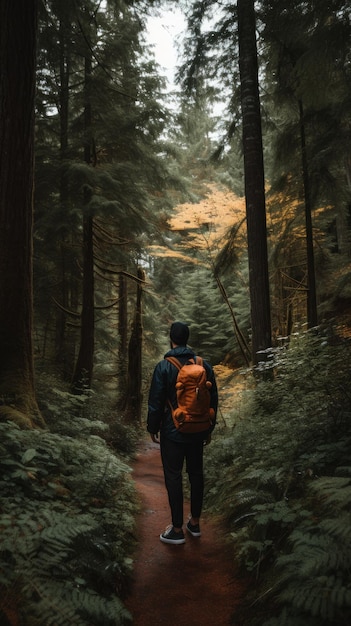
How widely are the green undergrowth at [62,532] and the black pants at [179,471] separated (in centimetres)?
53

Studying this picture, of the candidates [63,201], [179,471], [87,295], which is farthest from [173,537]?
[63,201]

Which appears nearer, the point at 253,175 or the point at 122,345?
the point at 253,175

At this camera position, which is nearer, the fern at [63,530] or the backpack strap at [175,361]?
the fern at [63,530]

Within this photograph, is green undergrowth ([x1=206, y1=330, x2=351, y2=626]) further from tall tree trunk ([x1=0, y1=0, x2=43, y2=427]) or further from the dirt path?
tall tree trunk ([x1=0, y1=0, x2=43, y2=427])

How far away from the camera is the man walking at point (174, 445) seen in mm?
4074

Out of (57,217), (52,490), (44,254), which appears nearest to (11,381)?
(52,490)

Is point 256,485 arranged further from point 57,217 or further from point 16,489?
point 57,217

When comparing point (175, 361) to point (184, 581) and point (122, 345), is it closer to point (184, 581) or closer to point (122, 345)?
point (184, 581)

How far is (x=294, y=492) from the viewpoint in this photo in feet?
11.3

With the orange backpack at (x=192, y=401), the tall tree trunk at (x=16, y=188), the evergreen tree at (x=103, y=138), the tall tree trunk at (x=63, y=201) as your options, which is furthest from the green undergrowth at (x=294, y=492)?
the tall tree trunk at (x=63, y=201)

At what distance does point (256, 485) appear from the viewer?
13.4 ft

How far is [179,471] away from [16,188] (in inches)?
170

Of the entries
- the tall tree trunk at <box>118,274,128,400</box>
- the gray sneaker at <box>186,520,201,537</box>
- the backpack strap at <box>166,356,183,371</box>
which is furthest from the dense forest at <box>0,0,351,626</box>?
the backpack strap at <box>166,356,183,371</box>

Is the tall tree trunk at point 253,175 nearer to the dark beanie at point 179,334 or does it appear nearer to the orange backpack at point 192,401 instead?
the dark beanie at point 179,334
